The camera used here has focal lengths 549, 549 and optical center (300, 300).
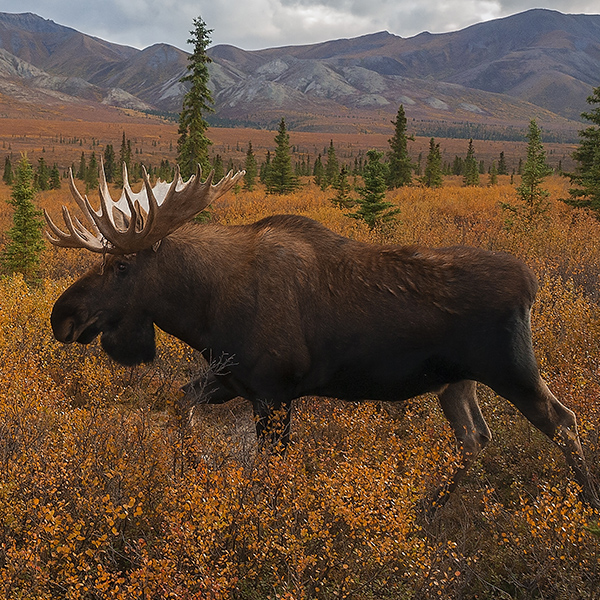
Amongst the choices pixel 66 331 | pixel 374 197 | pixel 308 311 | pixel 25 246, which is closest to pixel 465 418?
pixel 308 311

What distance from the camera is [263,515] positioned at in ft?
9.80

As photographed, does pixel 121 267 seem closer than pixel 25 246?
Yes

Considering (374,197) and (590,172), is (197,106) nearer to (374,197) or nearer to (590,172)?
(374,197)

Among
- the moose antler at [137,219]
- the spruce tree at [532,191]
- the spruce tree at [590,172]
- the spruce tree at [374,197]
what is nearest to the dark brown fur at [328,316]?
the moose antler at [137,219]

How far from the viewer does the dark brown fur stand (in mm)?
3816

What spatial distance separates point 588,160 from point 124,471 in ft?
68.2

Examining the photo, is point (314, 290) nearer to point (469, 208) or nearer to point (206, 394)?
point (206, 394)

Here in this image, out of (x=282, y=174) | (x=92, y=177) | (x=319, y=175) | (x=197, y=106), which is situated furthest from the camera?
(x=92, y=177)

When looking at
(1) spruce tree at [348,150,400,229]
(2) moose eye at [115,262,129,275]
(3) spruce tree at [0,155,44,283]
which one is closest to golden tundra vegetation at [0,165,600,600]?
(2) moose eye at [115,262,129,275]

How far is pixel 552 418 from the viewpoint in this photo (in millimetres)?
3947

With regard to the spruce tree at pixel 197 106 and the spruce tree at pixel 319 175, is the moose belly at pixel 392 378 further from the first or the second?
the spruce tree at pixel 319 175

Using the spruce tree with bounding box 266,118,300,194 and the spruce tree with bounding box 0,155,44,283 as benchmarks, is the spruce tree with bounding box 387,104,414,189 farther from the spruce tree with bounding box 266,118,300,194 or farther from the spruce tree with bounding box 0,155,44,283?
the spruce tree with bounding box 0,155,44,283

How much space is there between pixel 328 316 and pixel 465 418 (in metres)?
1.52

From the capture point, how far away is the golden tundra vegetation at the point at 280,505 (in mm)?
2795
